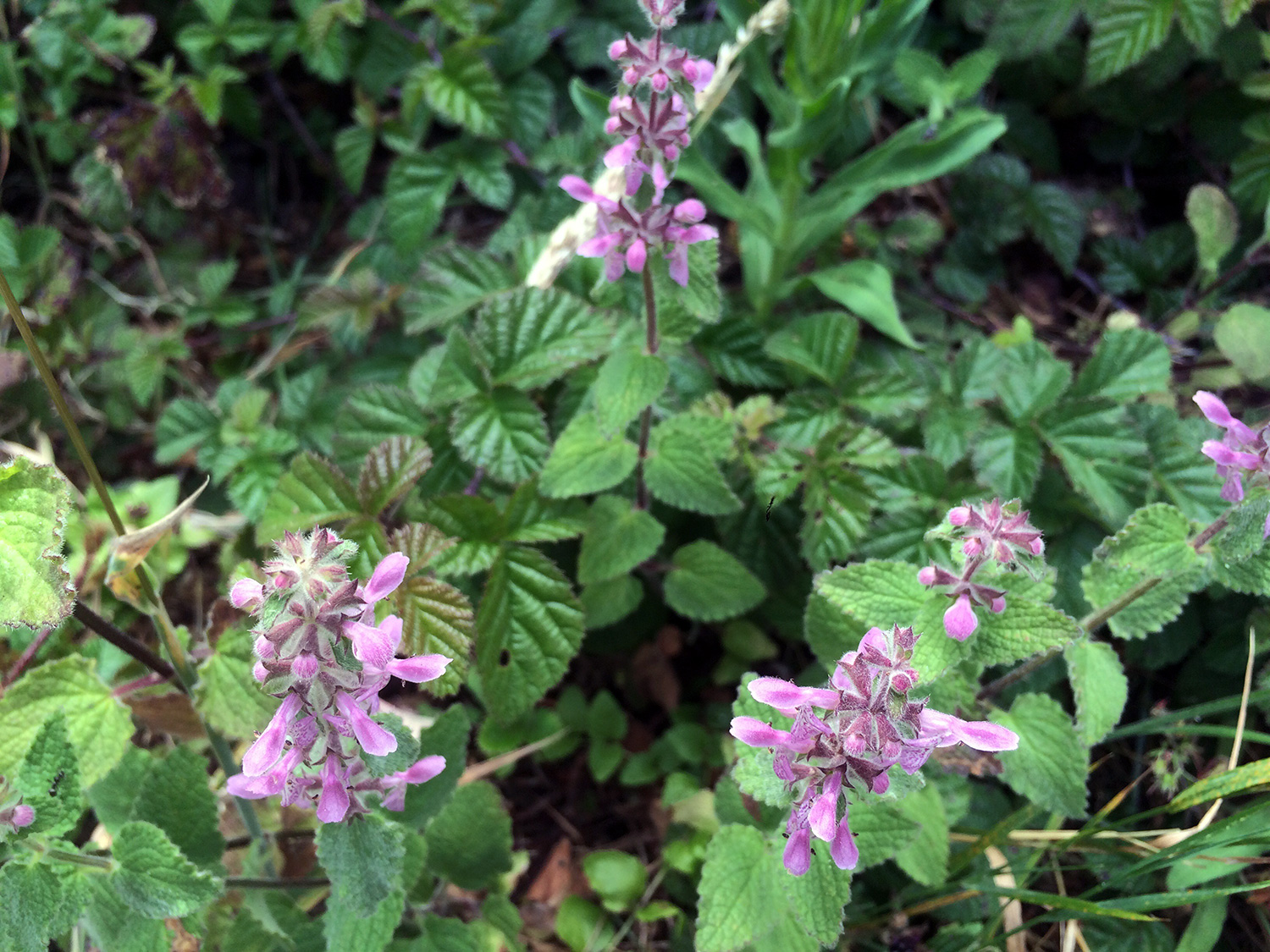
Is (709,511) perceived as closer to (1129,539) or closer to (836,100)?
(1129,539)

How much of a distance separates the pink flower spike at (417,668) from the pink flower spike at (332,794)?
19 cm

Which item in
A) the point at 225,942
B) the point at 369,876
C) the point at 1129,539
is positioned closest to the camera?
the point at 369,876

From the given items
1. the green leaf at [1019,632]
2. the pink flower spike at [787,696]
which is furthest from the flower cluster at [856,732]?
the green leaf at [1019,632]

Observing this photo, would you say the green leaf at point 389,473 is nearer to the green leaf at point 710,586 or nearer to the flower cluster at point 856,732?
the green leaf at point 710,586

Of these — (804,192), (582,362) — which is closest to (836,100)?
(804,192)

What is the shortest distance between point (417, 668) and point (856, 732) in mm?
604

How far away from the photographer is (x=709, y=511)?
203 centimetres

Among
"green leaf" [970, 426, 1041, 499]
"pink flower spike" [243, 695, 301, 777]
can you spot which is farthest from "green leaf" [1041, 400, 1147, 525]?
"pink flower spike" [243, 695, 301, 777]

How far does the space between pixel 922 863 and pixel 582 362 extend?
1304mm

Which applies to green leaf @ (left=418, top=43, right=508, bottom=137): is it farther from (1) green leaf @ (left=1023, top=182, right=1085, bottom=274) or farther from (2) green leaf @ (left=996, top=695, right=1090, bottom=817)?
(2) green leaf @ (left=996, top=695, right=1090, bottom=817)

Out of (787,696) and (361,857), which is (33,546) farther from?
(787,696)

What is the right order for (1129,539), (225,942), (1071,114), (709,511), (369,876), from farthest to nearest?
(1071,114)
(709,511)
(225,942)
(1129,539)
(369,876)

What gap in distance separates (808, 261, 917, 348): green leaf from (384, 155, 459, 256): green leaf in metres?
1.22

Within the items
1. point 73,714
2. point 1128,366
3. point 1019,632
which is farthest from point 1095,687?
point 73,714
